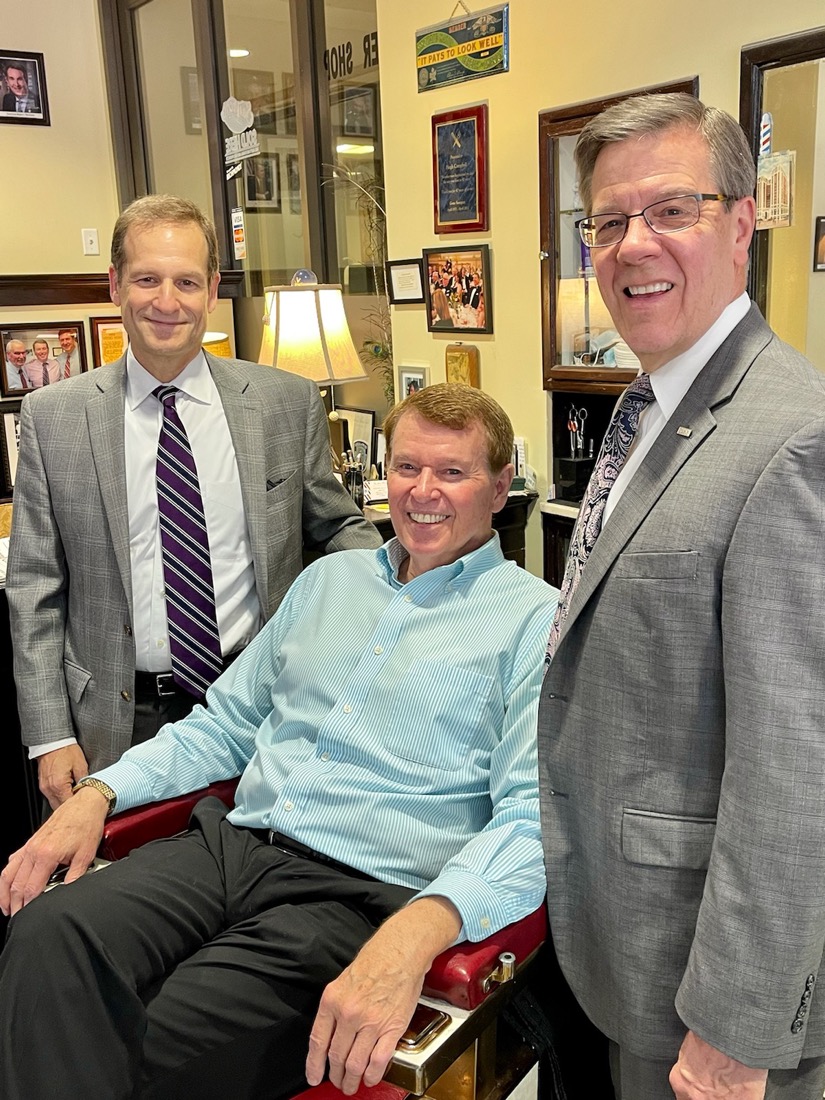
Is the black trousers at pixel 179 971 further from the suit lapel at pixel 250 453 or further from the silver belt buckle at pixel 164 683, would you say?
the suit lapel at pixel 250 453

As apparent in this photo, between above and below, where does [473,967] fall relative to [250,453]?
below

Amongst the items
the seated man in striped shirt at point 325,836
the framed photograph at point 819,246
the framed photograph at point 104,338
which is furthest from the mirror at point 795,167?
the framed photograph at point 104,338

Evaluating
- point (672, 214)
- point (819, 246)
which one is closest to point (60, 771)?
point (672, 214)

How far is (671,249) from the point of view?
3.84ft

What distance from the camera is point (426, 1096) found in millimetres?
1478

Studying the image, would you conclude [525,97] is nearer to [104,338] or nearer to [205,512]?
[205,512]

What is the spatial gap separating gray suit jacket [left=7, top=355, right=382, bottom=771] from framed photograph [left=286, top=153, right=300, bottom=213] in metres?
3.10

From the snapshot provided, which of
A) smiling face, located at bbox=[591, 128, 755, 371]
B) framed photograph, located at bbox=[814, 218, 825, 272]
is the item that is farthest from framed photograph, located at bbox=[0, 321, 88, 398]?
smiling face, located at bbox=[591, 128, 755, 371]

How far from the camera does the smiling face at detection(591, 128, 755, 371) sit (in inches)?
46.1

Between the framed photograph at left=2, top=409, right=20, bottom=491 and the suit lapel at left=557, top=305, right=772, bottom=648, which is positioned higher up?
the suit lapel at left=557, top=305, right=772, bottom=648

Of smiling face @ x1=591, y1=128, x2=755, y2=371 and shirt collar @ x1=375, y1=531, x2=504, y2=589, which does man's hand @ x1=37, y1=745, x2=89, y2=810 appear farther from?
smiling face @ x1=591, y1=128, x2=755, y2=371

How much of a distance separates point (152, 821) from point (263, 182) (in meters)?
4.11

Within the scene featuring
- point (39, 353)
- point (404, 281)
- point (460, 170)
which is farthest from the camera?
point (39, 353)

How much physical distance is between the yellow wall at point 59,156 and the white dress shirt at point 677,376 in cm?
476
